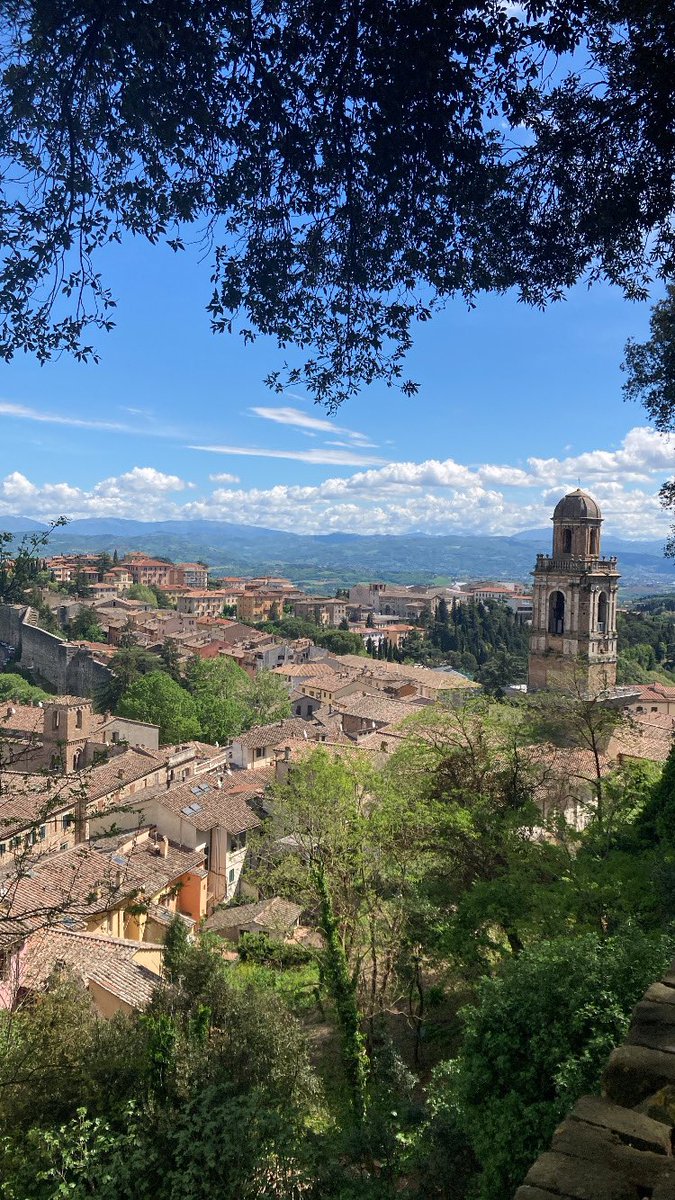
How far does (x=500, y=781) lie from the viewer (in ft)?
35.0

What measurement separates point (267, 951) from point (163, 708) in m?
20.2

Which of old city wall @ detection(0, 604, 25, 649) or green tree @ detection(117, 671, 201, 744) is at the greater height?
old city wall @ detection(0, 604, 25, 649)

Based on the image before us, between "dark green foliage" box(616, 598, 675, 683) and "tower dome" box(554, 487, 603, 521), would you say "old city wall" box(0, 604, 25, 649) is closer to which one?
"tower dome" box(554, 487, 603, 521)

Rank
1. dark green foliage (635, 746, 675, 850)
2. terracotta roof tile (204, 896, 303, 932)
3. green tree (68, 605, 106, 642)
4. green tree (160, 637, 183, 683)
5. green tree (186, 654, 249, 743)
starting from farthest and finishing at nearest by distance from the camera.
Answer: green tree (68, 605, 106, 642), green tree (160, 637, 183, 683), green tree (186, 654, 249, 743), terracotta roof tile (204, 896, 303, 932), dark green foliage (635, 746, 675, 850)

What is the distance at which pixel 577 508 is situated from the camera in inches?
1150

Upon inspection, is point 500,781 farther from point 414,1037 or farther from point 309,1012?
point 309,1012

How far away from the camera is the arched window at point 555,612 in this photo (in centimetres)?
3008

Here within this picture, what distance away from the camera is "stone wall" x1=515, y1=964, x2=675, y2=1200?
181 cm

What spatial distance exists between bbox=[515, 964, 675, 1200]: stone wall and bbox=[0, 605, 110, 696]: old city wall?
1492 inches

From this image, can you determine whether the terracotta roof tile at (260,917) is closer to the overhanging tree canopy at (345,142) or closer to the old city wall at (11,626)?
the overhanging tree canopy at (345,142)

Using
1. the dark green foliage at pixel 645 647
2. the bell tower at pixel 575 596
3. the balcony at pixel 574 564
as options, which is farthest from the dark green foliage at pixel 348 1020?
the dark green foliage at pixel 645 647

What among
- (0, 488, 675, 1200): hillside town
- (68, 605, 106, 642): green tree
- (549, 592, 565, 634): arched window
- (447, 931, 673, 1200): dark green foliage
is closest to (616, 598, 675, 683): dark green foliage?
(0, 488, 675, 1200): hillside town

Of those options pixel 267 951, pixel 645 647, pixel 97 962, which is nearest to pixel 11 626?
pixel 267 951

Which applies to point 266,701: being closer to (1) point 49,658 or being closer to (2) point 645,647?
(1) point 49,658
